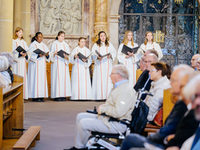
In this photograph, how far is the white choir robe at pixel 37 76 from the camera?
44.1 ft

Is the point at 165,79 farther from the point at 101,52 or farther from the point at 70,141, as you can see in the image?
the point at 101,52

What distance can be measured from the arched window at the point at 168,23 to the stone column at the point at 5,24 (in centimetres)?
640

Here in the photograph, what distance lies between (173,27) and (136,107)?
465 inches

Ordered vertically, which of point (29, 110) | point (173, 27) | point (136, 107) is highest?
point (173, 27)

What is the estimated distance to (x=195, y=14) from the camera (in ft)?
55.7

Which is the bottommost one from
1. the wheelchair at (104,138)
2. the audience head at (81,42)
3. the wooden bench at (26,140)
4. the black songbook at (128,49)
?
the wooden bench at (26,140)

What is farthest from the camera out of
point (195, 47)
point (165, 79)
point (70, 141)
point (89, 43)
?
point (195, 47)

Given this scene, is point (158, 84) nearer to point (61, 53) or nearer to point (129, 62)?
point (61, 53)

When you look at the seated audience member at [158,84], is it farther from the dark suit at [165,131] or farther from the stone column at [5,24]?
the stone column at [5,24]

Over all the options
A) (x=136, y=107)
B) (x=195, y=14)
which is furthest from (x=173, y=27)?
(x=136, y=107)

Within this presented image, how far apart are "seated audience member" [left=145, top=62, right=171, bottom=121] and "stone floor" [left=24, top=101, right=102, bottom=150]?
151 cm

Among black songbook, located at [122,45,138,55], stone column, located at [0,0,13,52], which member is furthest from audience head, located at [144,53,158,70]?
black songbook, located at [122,45,138,55]

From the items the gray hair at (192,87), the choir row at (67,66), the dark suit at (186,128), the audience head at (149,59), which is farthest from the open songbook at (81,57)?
the gray hair at (192,87)

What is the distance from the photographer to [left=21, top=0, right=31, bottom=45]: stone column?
615 inches
